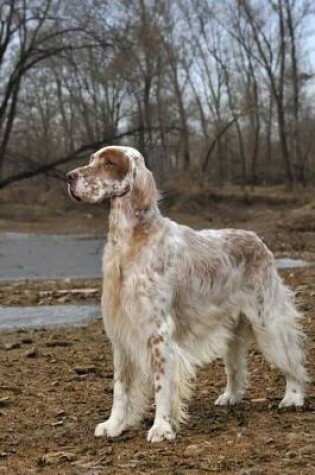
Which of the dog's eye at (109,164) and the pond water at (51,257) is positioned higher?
the dog's eye at (109,164)

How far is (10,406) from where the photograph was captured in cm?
709

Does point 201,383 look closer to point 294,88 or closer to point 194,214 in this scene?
point 194,214

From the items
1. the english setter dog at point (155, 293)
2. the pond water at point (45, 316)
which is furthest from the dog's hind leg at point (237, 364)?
the pond water at point (45, 316)

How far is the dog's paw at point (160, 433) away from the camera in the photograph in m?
5.64

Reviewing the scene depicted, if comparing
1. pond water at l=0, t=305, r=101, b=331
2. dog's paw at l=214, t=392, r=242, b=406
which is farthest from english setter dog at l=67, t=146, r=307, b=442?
pond water at l=0, t=305, r=101, b=331

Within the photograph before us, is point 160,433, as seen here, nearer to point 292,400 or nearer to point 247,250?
point 292,400

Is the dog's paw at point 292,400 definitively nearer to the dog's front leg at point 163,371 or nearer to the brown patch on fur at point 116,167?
the dog's front leg at point 163,371

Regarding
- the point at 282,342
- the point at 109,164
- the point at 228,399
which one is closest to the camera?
the point at 109,164

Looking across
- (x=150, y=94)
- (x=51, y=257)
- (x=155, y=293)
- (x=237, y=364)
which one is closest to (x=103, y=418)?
(x=237, y=364)

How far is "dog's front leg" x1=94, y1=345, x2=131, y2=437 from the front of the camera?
6.02m

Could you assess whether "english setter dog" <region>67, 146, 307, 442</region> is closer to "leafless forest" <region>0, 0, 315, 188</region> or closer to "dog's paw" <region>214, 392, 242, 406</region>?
"dog's paw" <region>214, 392, 242, 406</region>

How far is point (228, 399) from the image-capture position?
6.94 m

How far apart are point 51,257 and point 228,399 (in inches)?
859

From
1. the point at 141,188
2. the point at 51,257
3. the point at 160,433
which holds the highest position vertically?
the point at 141,188
